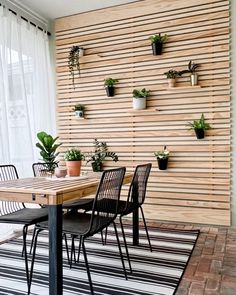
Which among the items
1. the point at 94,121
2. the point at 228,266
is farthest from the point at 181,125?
the point at 228,266

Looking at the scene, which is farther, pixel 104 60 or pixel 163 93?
pixel 104 60

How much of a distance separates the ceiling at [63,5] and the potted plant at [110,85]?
108 centimetres

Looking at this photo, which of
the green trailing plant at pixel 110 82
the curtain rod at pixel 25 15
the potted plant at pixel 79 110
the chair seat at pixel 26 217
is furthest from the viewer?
the potted plant at pixel 79 110

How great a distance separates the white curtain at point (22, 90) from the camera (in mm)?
3697

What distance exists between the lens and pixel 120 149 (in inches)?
169

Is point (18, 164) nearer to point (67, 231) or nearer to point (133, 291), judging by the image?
point (67, 231)

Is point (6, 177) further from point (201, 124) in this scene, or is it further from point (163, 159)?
point (201, 124)

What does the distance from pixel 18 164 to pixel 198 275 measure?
2.66 m

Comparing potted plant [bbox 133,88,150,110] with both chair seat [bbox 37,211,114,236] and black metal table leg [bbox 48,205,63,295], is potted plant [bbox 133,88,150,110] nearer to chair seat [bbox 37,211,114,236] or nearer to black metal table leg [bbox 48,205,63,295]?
chair seat [bbox 37,211,114,236]

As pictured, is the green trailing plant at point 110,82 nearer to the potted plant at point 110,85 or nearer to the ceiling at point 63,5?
the potted plant at point 110,85

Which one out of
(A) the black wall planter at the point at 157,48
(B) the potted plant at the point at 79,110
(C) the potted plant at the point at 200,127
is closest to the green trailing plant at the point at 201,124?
(C) the potted plant at the point at 200,127

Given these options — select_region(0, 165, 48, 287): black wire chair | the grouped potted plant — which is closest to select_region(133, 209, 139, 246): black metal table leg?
select_region(0, 165, 48, 287): black wire chair

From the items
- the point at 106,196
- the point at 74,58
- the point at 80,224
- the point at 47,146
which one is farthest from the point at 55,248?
the point at 74,58

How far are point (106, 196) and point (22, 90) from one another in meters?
2.51
